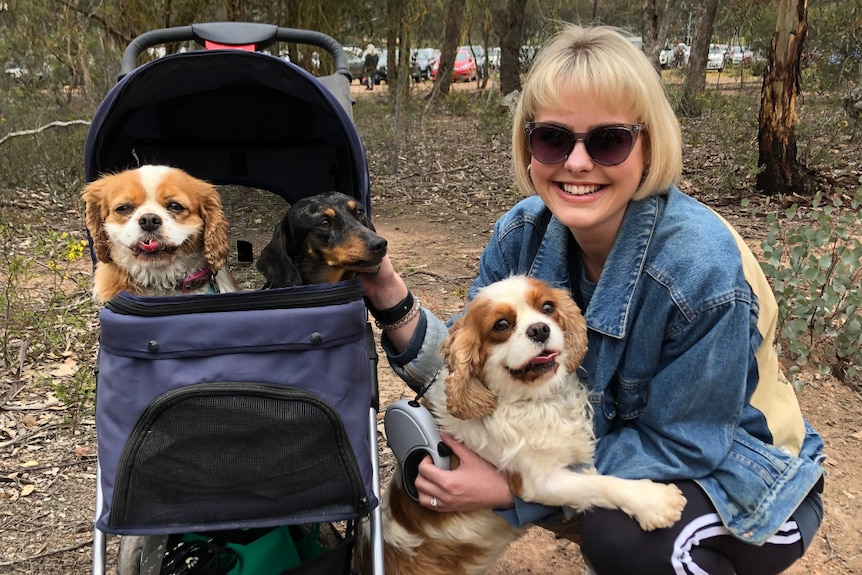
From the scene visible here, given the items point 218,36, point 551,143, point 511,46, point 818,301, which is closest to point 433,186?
point 818,301

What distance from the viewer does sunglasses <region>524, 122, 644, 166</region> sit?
2.15 m

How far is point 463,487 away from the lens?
2279 millimetres

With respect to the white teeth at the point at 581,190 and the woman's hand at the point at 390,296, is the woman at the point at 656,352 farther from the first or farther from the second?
the woman's hand at the point at 390,296

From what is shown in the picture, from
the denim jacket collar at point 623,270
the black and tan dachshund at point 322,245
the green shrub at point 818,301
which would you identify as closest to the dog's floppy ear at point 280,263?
the black and tan dachshund at point 322,245

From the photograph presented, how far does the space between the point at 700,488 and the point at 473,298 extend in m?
0.98

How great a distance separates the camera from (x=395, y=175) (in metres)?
10.4

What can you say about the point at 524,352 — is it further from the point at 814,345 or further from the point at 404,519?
the point at 814,345

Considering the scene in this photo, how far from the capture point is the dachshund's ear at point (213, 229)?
2.65m

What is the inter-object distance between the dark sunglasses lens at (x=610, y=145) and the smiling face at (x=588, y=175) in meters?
0.02

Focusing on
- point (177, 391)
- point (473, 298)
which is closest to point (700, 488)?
point (473, 298)

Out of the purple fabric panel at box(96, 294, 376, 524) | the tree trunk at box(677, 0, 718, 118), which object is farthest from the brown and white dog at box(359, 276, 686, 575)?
the tree trunk at box(677, 0, 718, 118)

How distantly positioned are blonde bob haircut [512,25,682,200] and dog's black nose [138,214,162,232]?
1407 millimetres

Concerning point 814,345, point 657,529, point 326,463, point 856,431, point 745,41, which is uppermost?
point 745,41

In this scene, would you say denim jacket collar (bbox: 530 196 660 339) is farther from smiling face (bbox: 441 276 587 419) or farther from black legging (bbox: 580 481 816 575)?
black legging (bbox: 580 481 816 575)
